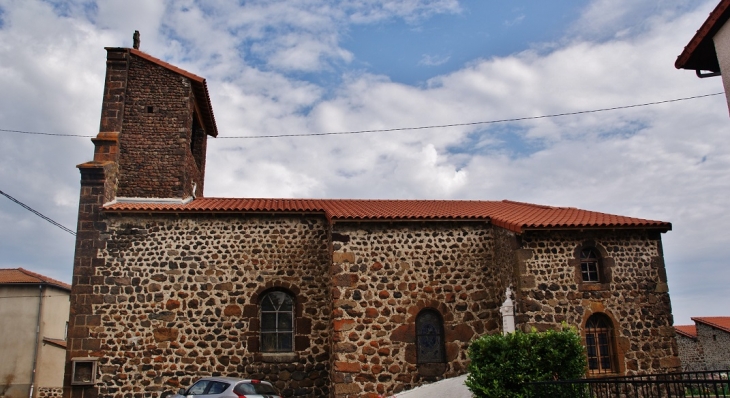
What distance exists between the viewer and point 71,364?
12.9 meters

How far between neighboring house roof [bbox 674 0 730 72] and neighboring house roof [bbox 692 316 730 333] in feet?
76.0

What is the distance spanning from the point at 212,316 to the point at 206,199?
12.8 feet

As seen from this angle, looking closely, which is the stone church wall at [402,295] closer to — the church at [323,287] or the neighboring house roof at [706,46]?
the church at [323,287]

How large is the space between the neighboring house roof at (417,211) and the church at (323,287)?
0.05 metres

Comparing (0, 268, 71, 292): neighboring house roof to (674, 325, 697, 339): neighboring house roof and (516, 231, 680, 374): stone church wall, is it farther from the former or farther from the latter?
(674, 325, 697, 339): neighboring house roof

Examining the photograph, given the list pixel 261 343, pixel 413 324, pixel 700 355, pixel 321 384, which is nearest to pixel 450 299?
pixel 413 324

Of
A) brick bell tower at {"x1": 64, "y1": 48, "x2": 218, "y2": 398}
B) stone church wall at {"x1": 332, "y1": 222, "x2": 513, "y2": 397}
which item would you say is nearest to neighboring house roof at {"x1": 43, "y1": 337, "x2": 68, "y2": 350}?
brick bell tower at {"x1": 64, "y1": 48, "x2": 218, "y2": 398}

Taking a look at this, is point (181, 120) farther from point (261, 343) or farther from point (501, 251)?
point (501, 251)

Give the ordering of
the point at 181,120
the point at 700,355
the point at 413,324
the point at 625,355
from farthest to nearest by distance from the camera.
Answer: the point at 700,355 → the point at 181,120 → the point at 413,324 → the point at 625,355

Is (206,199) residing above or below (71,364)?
above

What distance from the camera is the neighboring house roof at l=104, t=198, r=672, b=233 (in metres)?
13.1

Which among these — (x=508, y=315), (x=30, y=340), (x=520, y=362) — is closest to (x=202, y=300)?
(x=508, y=315)

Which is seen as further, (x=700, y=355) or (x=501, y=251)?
(x=700, y=355)

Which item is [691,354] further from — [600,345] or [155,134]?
[155,134]
